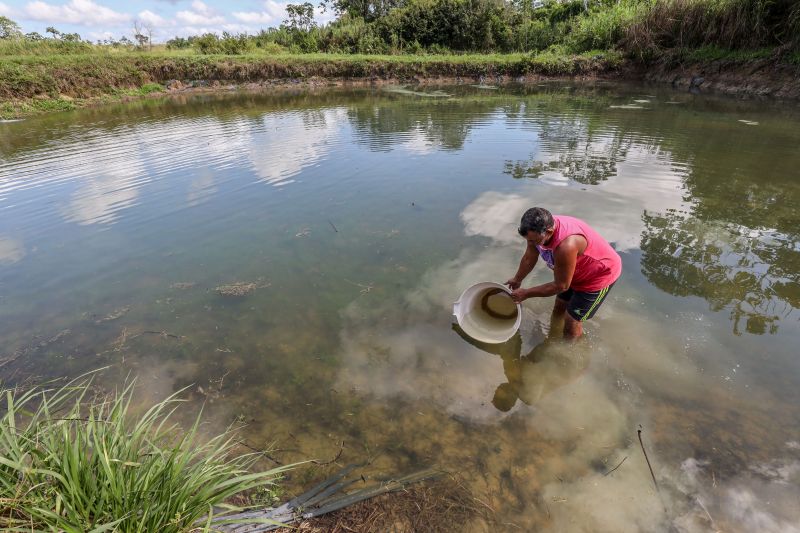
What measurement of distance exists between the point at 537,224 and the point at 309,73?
90.2 ft

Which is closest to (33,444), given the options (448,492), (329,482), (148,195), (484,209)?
(329,482)

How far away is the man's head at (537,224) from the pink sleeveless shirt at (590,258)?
18 cm

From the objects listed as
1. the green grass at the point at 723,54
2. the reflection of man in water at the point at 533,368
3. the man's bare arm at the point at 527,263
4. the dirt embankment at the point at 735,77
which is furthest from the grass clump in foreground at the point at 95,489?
the green grass at the point at 723,54

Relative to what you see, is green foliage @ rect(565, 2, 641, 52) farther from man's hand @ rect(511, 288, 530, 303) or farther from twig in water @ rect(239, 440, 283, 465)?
twig in water @ rect(239, 440, 283, 465)

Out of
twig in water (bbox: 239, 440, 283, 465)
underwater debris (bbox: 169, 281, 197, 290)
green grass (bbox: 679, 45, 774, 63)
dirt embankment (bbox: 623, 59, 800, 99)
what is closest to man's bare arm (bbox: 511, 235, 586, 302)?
twig in water (bbox: 239, 440, 283, 465)

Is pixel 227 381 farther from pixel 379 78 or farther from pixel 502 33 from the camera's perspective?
pixel 502 33

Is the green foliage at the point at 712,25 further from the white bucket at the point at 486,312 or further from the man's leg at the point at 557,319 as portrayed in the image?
the white bucket at the point at 486,312

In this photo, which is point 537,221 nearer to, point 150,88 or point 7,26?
point 150,88

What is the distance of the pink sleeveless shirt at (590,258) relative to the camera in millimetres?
2984

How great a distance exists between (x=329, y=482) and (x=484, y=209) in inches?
191

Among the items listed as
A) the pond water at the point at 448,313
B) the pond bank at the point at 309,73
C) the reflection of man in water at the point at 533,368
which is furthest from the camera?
the pond bank at the point at 309,73

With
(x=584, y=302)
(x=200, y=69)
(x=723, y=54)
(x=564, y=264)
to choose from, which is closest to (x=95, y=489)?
(x=564, y=264)

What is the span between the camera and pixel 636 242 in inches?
202

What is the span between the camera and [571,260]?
2.87 meters
